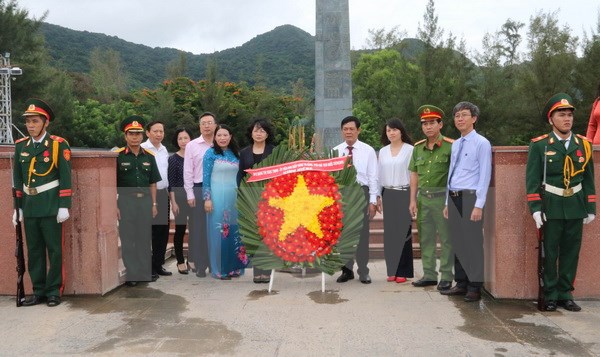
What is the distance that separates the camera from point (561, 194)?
14.2 ft

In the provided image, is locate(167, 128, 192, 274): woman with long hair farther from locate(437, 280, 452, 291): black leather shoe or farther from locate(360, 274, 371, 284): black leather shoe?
locate(437, 280, 452, 291): black leather shoe

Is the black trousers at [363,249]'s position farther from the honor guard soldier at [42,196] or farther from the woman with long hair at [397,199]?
the honor guard soldier at [42,196]

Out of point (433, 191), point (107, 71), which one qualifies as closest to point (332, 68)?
point (433, 191)

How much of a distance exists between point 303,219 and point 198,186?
131 centimetres

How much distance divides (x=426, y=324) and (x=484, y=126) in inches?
957

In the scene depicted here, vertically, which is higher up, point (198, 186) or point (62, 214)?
point (198, 186)

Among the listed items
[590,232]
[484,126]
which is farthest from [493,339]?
[484,126]

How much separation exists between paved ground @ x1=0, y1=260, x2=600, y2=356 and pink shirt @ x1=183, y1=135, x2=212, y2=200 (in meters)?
1.03

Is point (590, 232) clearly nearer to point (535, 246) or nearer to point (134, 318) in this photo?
point (535, 246)

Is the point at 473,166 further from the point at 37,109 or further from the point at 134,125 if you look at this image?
the point at 37,109

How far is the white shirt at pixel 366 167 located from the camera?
Answer: 5352mm

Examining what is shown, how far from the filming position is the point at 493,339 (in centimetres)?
366

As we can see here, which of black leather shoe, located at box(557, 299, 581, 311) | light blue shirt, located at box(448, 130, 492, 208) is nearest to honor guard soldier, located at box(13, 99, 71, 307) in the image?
light blue shirt, located at box(448, 130, 492, 208)

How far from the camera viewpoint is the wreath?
197 inches
